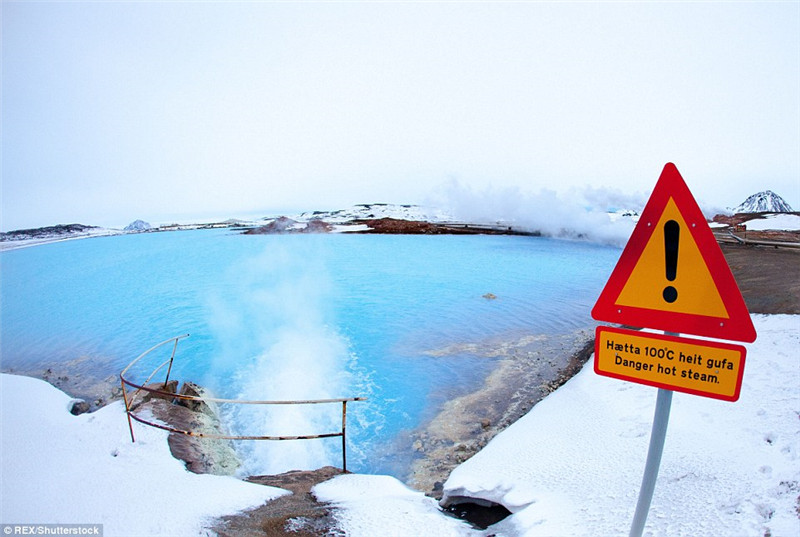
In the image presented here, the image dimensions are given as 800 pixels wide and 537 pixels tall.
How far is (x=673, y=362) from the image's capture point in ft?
5.48

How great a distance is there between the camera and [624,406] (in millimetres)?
5641

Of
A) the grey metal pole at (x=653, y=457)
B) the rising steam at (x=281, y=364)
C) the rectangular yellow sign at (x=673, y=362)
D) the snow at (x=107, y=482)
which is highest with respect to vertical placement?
the rectangular yellow sign at (x=673, y=362)

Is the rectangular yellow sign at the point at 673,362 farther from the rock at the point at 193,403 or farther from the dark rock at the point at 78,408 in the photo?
the dark rock at the point at 78,408

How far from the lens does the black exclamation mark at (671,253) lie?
1761 mm

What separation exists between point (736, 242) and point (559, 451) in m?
26.4

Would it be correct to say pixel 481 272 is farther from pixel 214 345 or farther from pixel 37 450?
pixel 37 450

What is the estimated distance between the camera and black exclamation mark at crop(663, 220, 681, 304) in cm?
176

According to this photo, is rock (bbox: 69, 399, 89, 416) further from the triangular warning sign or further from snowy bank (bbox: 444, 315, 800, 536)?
the triangular warning sign

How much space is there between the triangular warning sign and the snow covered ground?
2364 mm

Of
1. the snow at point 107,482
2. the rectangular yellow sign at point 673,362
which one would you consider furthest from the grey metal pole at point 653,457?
the snow at point 107,482

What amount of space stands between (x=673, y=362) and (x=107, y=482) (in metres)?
5.59

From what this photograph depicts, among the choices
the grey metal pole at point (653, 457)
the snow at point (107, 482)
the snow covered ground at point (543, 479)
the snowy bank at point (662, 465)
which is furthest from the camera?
the snow at point (107, 482)

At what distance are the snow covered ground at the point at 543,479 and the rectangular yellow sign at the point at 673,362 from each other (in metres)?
2.22

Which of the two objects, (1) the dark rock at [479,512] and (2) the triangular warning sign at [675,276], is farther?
(1) the dark rock at [479,512]
